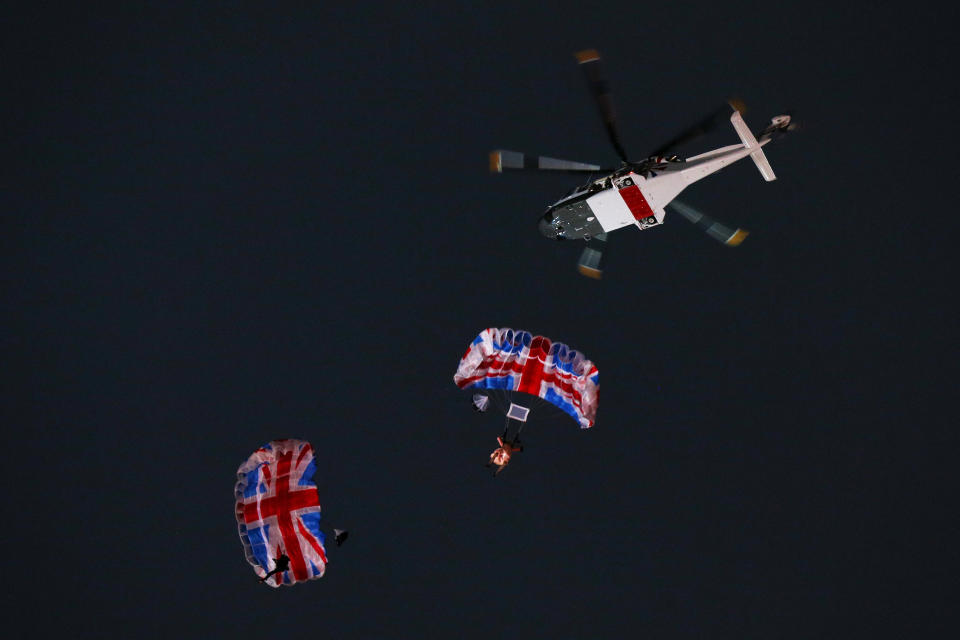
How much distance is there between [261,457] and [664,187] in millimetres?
16419

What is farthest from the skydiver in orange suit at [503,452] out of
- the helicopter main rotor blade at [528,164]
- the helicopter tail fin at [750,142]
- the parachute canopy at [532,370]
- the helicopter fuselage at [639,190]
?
the helicopter tail fin at [750,142]

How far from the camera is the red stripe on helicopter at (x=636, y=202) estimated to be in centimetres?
2630

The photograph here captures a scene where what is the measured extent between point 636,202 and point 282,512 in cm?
1586

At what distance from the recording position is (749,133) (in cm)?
2633

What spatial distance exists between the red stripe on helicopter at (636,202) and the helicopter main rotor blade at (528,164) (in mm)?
1591

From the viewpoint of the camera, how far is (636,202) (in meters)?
26.5

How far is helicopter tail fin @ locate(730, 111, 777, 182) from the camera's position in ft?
85.6

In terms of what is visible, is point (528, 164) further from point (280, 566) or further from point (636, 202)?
point (280, 566)

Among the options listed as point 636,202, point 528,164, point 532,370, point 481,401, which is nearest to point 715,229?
point 636,202

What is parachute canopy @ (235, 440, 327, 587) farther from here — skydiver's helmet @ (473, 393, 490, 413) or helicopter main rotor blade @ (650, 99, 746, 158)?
helicopter main rotor blade @ (650, 99, 746, 158)

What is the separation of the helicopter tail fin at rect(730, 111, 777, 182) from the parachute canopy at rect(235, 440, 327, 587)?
709 inches

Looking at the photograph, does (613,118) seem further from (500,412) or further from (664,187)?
Result: (500,412)

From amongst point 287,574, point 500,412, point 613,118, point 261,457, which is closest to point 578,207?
point 613,118

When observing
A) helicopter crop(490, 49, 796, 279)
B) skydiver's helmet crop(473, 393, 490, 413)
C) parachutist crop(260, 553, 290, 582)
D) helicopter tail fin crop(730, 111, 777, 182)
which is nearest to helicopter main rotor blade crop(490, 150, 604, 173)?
helicopter crop(490, 49, 796, 279)
